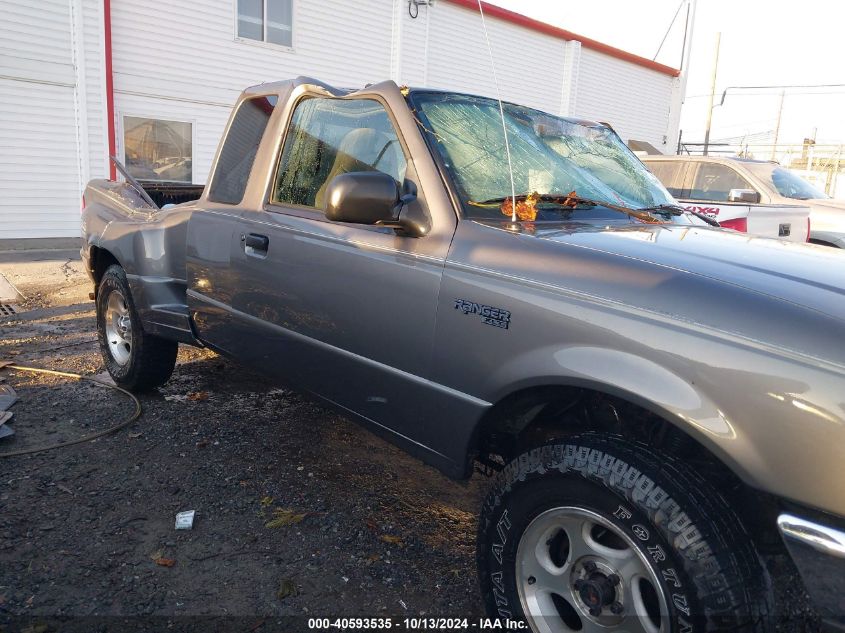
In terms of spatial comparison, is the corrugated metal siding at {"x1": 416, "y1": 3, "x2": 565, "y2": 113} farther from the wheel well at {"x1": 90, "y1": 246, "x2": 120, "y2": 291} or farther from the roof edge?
the wheel well at {"x1": 90, "y1": 246, "x2": 120, "y2": 291}

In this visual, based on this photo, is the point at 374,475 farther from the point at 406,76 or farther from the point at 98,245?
the point at 406,76

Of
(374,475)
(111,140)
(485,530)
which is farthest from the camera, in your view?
(111,140)

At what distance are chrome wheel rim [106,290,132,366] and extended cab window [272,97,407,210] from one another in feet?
6.04

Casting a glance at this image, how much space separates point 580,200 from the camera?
2.82 m

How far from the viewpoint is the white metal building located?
1113 centimetres

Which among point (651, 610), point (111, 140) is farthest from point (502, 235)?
point (111, 140)

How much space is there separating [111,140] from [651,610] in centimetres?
1227

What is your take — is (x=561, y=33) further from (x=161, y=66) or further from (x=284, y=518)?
(x=284, y=518)

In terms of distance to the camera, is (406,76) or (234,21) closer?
(234,21)

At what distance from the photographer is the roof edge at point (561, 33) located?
1647 cm

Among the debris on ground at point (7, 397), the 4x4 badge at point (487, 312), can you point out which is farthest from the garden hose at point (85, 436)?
the 4x4 badge at point (487, 312)

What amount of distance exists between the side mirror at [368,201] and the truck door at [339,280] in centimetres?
8

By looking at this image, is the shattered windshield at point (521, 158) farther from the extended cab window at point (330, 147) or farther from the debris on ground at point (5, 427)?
the debris on ground at point (5, 427)

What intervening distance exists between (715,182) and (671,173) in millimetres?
567
